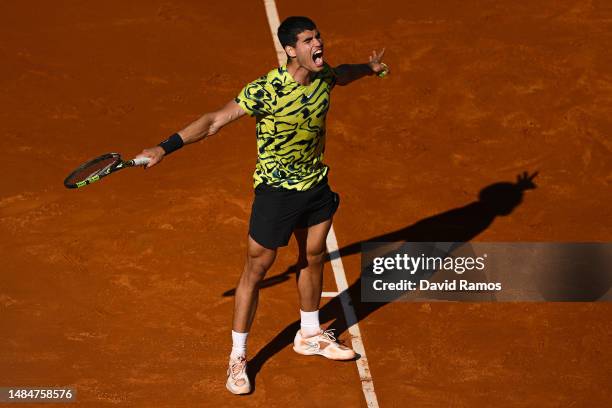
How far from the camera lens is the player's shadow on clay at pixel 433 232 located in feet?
38.4

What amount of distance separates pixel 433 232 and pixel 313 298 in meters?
2.19

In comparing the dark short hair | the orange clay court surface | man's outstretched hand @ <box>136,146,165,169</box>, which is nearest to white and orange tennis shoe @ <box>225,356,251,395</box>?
the orange clay court surface

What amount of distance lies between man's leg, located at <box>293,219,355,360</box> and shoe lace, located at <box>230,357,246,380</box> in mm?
633

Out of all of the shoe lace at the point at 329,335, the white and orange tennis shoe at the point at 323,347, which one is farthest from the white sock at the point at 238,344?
the shoe lace at the point at 329,335

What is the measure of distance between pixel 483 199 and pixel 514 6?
13.3 ft

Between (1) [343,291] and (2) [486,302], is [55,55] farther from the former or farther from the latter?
(2) [486,302]

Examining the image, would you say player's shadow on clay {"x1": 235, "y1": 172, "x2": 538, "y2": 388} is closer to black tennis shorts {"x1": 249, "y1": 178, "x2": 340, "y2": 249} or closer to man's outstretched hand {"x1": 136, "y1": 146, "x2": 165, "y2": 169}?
black tennis shorts {"x1": 249, "y1": 178, "x2": 340, "y2": 249}

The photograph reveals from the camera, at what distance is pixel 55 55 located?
1605 centimetres

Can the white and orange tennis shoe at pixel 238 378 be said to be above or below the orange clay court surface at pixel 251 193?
below

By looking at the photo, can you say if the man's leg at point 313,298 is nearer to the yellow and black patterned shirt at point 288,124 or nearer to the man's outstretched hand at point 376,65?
the yellow and black patterned shirt at point 288,124

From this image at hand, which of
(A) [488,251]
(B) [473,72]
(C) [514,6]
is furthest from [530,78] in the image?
(A) [488,251]

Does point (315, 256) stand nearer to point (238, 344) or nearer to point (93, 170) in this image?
point (238, 344)

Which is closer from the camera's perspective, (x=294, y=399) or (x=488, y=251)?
(x=294, y=399)

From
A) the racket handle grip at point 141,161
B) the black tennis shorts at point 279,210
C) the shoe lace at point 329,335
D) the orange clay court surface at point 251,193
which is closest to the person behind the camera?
the racket handle grip at point 141,161
